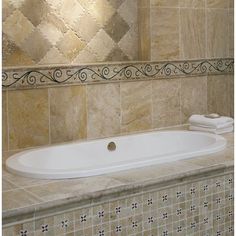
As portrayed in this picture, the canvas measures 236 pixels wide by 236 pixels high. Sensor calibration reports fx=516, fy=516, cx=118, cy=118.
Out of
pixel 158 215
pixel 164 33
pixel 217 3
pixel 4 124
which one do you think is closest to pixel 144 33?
pixel 164 33

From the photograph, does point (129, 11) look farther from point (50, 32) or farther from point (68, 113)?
point (68, 113)

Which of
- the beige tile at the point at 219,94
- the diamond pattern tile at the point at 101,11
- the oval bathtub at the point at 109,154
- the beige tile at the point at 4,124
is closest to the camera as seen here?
the oval bathtub at the point at 109,154

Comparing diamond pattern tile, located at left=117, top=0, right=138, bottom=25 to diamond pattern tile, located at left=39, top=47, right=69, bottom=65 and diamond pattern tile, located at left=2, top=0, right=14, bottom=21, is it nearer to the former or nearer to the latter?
diamond pattern tile, located at left=39, top=47, right=69, bottom=65

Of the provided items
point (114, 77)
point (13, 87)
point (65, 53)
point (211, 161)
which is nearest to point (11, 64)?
point (13, 87)

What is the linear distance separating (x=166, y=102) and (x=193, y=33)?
0.58 meters

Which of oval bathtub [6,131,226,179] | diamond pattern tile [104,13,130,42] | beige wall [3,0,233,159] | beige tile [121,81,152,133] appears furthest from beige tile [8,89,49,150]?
diamond pattern tile [104,13,130,42]

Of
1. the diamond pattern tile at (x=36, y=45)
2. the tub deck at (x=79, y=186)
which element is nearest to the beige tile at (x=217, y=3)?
the diamond pattern tile at (x=36, y=45)

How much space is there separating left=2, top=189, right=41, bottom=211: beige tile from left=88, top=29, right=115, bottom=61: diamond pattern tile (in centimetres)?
162

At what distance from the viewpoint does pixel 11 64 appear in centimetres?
323

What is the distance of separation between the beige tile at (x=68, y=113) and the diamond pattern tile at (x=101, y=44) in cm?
34

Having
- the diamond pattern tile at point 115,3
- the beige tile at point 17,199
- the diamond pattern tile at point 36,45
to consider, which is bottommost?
the beige tile at point 17,199

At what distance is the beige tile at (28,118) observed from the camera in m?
3.16

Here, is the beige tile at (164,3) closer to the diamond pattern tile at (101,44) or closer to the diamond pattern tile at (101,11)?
the diamond pattern tile at (101,11)

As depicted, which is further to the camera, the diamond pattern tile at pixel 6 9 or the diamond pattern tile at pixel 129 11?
the diamond pattern tile at pixel 129 11
